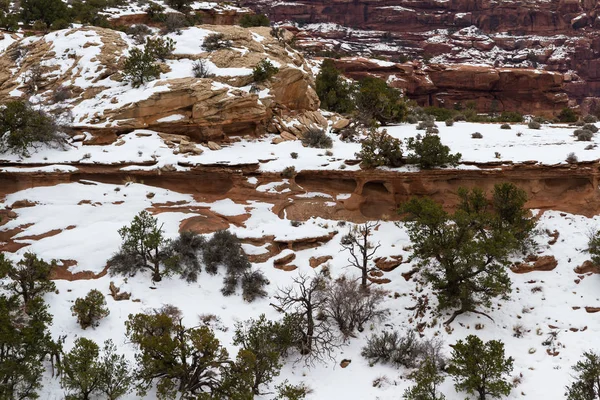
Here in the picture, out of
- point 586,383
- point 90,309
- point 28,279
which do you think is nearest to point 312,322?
point 90,309

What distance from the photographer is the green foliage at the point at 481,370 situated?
1212 centimetres

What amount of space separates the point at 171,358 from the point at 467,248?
32.1 feet

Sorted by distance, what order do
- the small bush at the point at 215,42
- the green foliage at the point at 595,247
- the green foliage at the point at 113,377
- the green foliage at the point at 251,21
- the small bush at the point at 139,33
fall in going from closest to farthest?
the green foliage at the point at 113,377 → the green foliage at the point at 595,247 → the small bush at the point at 215,42 → the small bush at the point at 139,33 → the green foliage at the point at 251,21

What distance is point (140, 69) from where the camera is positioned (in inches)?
980

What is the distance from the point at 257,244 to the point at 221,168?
4.46 metres

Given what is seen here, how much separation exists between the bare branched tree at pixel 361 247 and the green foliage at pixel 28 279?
34.9ft

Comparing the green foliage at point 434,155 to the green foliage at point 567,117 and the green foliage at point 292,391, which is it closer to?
the green foliage at point 292,391

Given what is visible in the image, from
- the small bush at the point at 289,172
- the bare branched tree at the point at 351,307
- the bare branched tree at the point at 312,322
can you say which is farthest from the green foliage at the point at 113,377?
the small bush at the point at 289,172

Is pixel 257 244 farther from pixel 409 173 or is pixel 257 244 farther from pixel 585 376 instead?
pixel 585 376

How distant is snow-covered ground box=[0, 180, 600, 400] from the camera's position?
45.0ft

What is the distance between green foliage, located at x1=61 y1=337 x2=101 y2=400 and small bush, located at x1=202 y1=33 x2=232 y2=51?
73.3 feet

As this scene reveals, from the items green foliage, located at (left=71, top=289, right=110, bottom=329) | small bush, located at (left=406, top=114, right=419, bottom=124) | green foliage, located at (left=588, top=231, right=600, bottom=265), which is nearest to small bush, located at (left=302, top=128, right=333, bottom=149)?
small bush, located at (left=406, top=114, right=419, bottom=124)

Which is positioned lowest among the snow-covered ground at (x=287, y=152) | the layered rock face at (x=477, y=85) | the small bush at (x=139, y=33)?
the layered rock face at (x=477, y=85)

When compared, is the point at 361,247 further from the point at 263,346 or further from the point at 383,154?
the point at 383,154
